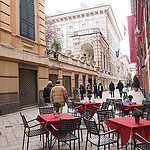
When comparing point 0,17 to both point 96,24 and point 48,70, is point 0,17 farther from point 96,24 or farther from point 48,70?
point 96,24

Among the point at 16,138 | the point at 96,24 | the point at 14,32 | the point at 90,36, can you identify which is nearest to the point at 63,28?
the point at 96,24

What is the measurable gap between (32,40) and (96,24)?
33.8 m

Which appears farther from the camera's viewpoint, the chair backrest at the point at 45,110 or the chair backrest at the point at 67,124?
the chair backrest at the point at 45,110

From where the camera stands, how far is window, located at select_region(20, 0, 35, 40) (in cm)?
1181

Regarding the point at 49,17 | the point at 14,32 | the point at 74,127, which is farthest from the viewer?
the point at 49,17

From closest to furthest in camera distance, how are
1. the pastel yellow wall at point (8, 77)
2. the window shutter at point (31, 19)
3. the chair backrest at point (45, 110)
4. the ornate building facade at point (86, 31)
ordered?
1. the chair backrest at point (45, 110)
2. the pastel yellow wall at point (8, 77)
3. the window shutter at point (31, 19)
4. the ornate building facade at point (86, 31)

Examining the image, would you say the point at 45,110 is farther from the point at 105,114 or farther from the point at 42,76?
the point at 42,76

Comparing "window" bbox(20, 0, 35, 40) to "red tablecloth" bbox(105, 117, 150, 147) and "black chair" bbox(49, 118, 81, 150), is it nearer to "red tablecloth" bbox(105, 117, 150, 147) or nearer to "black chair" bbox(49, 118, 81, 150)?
"black chair" bbox(49, 118, 81, 150)

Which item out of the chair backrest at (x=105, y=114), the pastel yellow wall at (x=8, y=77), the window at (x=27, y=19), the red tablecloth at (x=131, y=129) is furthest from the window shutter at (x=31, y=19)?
the red tablecloth at (x=131, y=129)

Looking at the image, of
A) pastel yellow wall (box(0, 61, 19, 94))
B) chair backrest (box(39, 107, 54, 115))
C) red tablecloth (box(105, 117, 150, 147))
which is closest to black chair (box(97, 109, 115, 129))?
red tablecloth (box(105, 117, 150, 147))

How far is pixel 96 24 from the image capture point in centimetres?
4394

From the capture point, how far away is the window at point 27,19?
11812 mm

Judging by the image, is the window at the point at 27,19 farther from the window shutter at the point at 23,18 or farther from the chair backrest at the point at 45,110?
the chair backrest at the point at 45,110

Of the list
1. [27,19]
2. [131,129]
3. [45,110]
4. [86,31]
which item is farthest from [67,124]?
[86,31]
